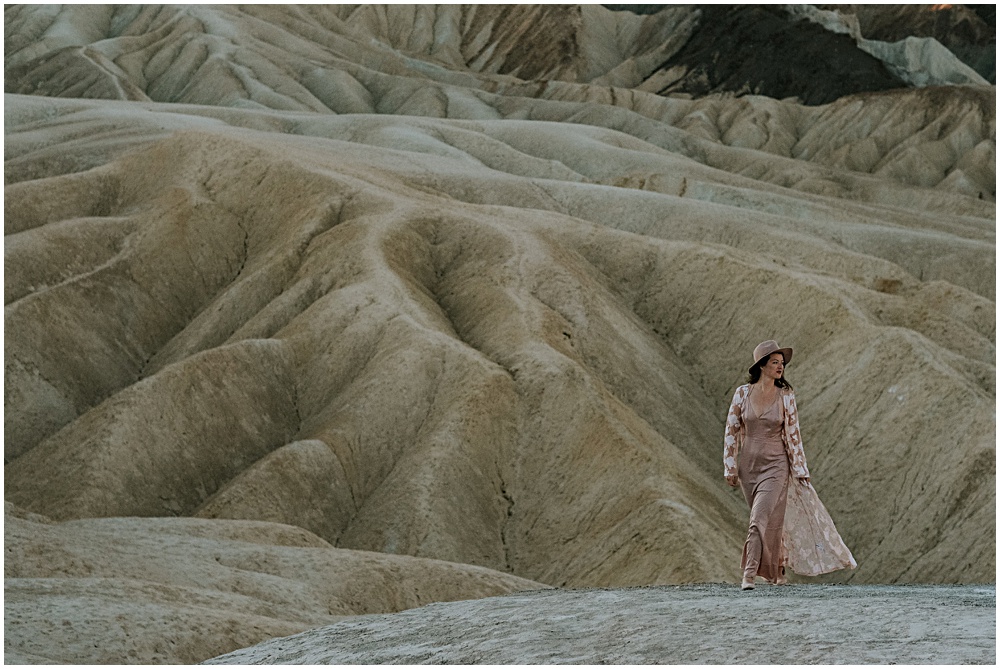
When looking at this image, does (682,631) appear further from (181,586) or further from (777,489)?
(181,586)

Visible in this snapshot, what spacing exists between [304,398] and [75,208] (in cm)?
1607

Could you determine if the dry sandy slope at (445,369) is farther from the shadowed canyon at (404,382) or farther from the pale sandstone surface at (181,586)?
the pale sandstone surface at (181,586)

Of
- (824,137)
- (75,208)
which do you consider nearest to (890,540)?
(75,208)

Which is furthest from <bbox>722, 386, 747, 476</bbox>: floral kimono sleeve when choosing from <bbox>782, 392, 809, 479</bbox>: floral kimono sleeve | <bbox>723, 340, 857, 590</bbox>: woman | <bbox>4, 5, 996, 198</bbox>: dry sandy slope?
<bbox>4, 5, 996, 198</bbox>: dry sandy slope

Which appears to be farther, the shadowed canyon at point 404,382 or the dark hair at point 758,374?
the shadowed canyon at point 404,382

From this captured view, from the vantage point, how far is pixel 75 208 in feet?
156

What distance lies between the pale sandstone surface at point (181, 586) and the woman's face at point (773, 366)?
7507mm

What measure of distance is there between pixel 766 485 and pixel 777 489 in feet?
0.38

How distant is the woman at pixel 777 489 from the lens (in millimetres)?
12898

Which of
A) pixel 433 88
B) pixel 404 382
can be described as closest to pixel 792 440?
pixel 404 382

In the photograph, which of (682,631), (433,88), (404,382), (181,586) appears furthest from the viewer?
(433,88)

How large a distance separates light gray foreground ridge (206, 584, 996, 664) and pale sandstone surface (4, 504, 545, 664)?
2758 millimetres

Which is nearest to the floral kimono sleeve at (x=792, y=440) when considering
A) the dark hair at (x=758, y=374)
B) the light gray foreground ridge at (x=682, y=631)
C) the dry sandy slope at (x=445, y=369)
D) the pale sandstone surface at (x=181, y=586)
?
the dark hair at (x=758, y=374)

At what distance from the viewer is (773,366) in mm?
12953
